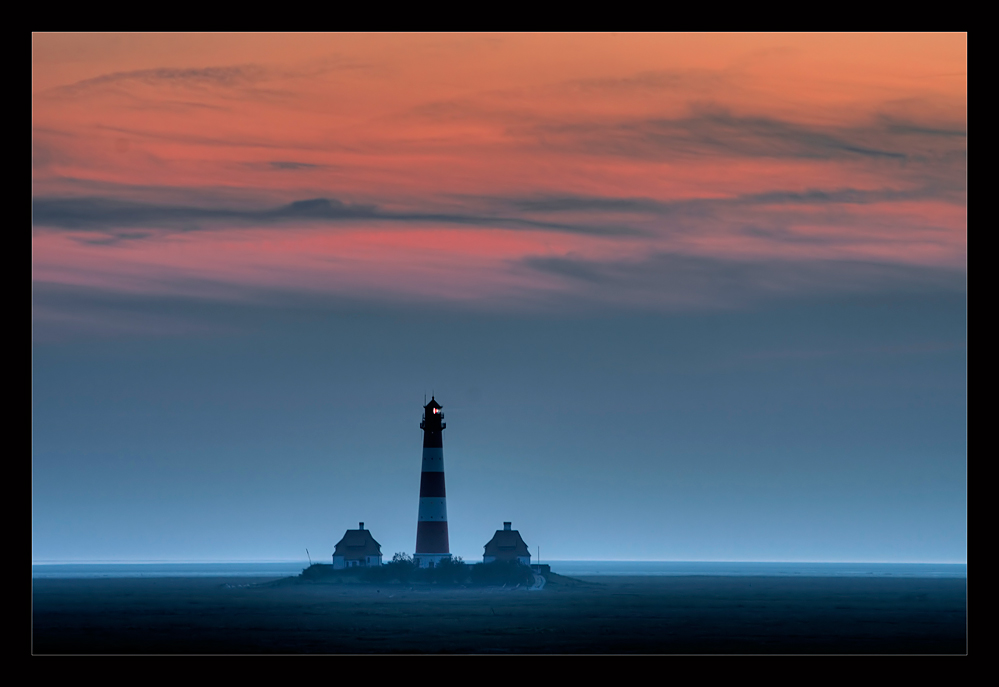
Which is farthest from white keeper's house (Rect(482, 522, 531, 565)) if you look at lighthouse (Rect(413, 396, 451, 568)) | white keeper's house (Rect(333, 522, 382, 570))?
lighthouse (Rect(413, 396, 451, 568))

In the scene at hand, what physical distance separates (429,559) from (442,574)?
2000 mm

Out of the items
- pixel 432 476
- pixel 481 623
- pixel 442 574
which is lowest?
pixel 481 623

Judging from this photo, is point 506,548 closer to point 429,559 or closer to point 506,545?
point 506,545

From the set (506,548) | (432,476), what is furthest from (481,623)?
(506,548)

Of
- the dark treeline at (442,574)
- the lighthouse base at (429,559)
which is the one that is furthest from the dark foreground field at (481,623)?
the lighthouse base at (429,559)

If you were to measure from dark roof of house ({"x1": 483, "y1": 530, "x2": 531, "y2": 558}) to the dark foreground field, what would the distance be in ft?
8.28

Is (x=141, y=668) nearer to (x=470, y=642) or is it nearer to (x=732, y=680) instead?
(x=732, y=680)

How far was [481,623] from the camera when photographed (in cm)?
7194

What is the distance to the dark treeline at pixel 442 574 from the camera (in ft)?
269

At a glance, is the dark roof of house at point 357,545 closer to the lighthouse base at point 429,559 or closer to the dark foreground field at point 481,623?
the dark foreground field at point 481,623

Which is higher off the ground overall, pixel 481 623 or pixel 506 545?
pixel 506 545

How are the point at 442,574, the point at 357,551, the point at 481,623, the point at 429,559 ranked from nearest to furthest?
the point at 481,623, the point at 429,559, the point at 442,574, the point at 357,551

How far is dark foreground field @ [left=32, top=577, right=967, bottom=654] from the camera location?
64375 mm

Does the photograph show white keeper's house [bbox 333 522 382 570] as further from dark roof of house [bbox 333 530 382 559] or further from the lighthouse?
the lighthouse
